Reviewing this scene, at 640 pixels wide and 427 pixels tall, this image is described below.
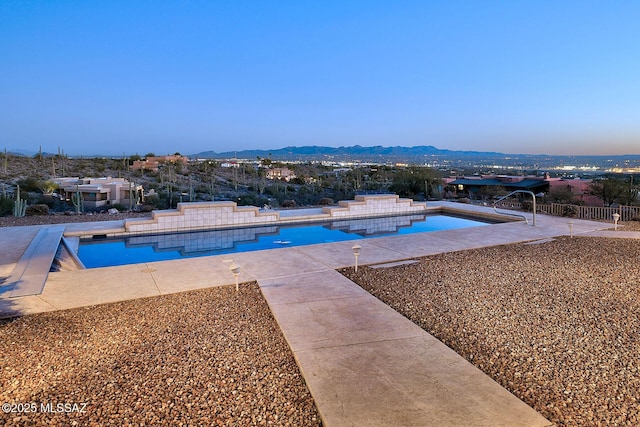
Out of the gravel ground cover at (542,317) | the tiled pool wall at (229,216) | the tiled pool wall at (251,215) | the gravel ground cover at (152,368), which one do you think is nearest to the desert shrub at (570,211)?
the tiled pool wall at (251,215)

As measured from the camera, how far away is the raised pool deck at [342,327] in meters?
2.98

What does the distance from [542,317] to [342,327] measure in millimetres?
2593

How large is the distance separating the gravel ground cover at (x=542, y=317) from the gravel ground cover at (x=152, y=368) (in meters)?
1.91

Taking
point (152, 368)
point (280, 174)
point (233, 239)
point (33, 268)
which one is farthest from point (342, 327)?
point (280, 174)

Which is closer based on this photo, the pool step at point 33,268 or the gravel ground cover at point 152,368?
the gravel ground cover at point 152,368

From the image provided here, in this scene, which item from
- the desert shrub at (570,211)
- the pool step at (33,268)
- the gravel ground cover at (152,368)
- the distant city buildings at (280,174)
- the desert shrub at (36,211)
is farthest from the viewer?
the distant city buildings at (280,174)

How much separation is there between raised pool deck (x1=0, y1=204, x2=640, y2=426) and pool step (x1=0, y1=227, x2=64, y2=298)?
0.18 m

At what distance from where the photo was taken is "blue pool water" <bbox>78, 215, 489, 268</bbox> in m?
9.11

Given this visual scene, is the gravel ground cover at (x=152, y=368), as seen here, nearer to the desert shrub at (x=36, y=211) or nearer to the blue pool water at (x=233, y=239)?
the blue pool water at (x=233, y=239)

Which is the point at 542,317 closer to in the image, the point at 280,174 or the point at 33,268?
the point at 33,268

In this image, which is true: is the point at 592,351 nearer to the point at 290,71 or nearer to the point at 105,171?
the point at 290,71

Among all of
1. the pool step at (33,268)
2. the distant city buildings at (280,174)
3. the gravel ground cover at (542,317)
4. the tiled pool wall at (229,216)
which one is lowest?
the gravel ground cover at (542,317)

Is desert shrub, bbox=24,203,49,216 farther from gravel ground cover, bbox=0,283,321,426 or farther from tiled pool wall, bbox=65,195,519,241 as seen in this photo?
gravel ground cover, bbox=0,283,321,426

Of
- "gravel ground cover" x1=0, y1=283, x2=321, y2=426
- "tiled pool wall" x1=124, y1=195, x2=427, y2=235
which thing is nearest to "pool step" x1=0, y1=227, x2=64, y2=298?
"gravel ground cover" x1=0, y1=283, x2=321, y2=426
